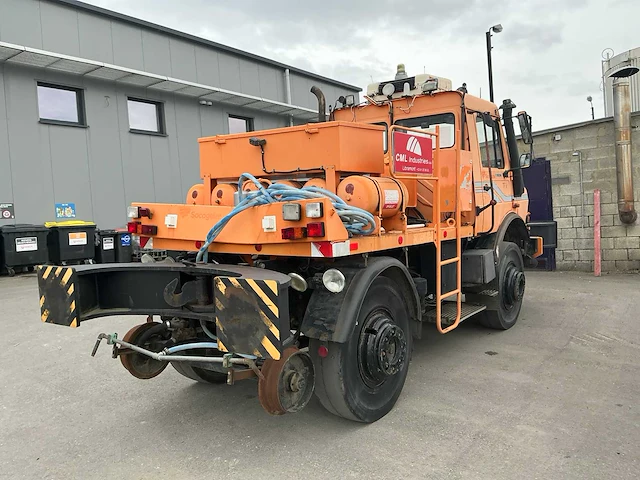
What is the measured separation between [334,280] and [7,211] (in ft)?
36.5

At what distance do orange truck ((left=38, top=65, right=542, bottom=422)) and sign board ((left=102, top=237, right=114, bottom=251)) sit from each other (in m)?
9.01

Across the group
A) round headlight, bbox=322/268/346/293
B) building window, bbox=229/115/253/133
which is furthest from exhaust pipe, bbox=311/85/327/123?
building window, bbox=229/115/253/133

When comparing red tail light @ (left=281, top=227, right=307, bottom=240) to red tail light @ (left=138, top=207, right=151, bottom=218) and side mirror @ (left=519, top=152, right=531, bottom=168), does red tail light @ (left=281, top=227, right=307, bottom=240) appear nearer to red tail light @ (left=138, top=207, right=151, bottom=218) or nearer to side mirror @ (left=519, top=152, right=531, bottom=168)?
red tail light @ (left=138, top=207, right=151, bottom=218)

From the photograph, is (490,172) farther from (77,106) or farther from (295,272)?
(77,106)

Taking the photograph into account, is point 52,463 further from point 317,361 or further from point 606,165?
point 606,165

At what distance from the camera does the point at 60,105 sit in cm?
1274

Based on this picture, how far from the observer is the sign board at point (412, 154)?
147 inches

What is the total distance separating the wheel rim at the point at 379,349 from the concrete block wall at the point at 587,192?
8.03 metres

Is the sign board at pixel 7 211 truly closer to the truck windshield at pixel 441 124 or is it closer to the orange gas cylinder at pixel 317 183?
the truck windshield at pixel 441 124

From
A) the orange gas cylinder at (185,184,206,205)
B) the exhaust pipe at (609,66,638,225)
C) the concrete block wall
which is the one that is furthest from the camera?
the concrete block wall

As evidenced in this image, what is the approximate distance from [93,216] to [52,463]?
36.3ft

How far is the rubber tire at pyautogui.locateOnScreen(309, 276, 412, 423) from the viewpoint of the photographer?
3.27 meters

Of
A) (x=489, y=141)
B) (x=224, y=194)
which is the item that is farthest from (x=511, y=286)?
(x=224, y=194)

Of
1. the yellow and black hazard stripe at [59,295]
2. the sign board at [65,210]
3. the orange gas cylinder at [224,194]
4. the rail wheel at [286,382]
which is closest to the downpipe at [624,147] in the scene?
the orange gas cylinder at [224,194]
